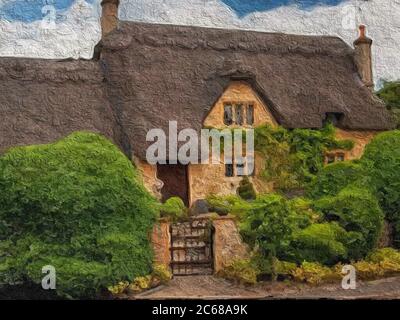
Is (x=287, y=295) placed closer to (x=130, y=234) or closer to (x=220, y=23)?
(x=130, y=234)

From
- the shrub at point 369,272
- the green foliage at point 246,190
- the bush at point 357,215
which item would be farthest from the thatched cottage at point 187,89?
the shrub at point 369,272

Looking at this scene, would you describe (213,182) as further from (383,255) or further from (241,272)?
(383,255)

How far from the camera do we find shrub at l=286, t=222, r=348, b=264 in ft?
38.2

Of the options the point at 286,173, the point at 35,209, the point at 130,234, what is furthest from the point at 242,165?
the point at 35,209

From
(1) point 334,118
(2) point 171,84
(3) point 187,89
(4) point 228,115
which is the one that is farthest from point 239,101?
(1) point 334,118

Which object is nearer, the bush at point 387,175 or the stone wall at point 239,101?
the bush at point 387,175

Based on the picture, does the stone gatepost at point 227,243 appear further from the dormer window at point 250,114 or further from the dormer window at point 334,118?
the dormer window at point 334,118

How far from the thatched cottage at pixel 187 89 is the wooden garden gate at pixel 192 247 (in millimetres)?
1135

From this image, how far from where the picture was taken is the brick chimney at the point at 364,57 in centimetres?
1371

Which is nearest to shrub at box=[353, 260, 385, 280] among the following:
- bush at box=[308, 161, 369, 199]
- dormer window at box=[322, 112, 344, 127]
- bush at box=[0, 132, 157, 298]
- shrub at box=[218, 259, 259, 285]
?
bush at box=[308, 161, 369, 199]

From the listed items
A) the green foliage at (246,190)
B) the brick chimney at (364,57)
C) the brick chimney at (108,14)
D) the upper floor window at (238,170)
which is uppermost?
the brick chimney at (108,14)

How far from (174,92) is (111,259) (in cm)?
417

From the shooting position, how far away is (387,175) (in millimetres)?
12406

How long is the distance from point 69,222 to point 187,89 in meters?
4.24
